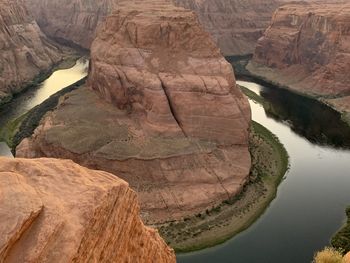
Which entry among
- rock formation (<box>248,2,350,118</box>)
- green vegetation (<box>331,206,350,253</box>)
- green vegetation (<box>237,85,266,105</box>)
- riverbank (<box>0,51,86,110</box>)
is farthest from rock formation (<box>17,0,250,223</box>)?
rock formation (<box>248,2,350,118</box>)

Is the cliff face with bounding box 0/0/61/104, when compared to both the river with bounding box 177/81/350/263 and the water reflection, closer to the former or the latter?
the water reflection

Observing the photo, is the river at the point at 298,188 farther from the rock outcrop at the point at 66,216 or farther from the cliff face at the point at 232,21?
the cliff face at the point at 232,21

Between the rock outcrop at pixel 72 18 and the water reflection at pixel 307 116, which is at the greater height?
the water reflection at pixel 307 116

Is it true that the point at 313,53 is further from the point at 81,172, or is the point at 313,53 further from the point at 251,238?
the point at 81,172

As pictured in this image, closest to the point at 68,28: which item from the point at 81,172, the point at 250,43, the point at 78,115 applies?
the point at 250,43

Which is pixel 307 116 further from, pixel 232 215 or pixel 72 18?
pixel 72 18

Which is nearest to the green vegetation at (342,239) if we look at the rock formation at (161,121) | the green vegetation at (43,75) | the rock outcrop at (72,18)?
the rock formation at (161,121)
